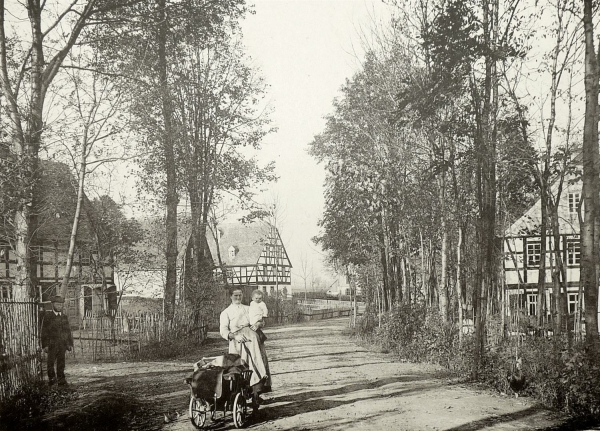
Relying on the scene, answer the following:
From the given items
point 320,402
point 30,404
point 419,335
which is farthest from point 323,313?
point 30,404

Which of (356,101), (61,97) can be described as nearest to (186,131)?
(356,101)

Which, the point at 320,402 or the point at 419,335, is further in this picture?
the point at 419,335

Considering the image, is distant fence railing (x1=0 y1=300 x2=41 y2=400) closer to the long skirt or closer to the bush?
the long skirt

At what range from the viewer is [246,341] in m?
7.93

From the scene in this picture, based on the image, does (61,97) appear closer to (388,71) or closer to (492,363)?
(388,71)

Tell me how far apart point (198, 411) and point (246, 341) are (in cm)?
125

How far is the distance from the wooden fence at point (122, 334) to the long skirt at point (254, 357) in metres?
8.25

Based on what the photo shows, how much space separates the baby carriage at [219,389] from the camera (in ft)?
23.0

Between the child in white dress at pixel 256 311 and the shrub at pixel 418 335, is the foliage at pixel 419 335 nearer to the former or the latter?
the shrub at pixel 418 335

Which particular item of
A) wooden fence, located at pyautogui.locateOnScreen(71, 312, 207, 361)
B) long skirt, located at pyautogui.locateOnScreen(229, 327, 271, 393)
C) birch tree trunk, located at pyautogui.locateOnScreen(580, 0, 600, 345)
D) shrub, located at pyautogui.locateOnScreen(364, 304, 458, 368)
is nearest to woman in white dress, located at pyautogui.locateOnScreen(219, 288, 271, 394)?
long skirt, located at pyautogui.locateOnScreen(229, 327, 271, 393)

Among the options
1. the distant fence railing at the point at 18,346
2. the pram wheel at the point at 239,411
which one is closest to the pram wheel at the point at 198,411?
the pram wheel at the point at 239,411

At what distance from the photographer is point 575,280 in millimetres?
29375

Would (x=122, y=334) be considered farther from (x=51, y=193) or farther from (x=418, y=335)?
(x=418, y=335)

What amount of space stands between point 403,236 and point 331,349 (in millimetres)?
5007
